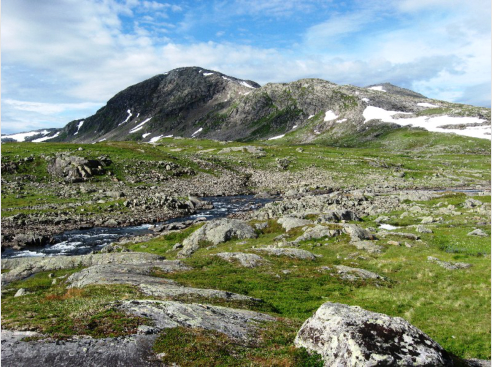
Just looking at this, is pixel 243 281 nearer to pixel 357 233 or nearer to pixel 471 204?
pixel 357 233

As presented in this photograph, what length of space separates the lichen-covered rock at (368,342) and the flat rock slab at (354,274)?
56.6 ft

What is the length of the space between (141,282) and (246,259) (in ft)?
44.5

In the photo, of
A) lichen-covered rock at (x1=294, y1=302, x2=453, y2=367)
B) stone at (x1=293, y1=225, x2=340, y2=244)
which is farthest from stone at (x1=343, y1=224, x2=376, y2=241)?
lichen-covered rock at (x1=294, y1=302, x2=453, y2=367)

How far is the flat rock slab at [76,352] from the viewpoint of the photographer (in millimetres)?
9148

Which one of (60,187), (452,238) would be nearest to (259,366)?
(452,238)

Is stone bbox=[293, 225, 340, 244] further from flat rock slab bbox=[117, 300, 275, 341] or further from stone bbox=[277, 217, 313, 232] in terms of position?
flat rock slab bbox=[117, 300, 275, 341]

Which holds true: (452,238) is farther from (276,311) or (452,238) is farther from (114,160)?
(114,160)

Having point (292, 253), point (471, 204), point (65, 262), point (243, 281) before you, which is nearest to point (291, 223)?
point (292, 253)

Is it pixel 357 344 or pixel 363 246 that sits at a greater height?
pixel 357 344

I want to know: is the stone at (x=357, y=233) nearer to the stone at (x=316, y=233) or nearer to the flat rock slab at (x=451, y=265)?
the stone at (x=316, y=233)

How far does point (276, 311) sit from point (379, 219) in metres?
38.1

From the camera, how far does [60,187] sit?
79438 millimetres

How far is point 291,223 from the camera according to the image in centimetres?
4706

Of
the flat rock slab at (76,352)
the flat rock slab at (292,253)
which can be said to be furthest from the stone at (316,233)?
the flat rock slab at (76,352)
